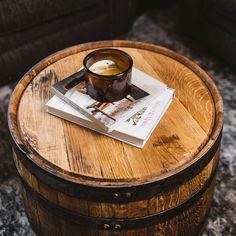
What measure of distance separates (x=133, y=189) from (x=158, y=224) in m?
0.14

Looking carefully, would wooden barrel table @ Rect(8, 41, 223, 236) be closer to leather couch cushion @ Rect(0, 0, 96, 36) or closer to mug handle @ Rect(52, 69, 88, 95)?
mug handle @ Rect(52, 69, 88, 95)

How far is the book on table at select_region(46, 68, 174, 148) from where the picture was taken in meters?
0.98

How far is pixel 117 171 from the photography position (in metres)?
0.92

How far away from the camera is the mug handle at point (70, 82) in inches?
43.0

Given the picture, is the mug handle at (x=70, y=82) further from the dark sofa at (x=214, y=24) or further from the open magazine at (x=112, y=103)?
the dark sofa at (x=214, y=24)

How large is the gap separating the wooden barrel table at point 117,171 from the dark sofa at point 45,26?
72cm

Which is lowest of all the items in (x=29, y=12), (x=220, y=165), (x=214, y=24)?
(x=220, y=165)

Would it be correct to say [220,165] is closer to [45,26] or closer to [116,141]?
[116,141]

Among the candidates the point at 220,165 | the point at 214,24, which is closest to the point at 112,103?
the point at 220,165

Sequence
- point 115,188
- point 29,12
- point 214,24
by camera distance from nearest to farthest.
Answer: point 115,188 → point 29,12 → point 214,24

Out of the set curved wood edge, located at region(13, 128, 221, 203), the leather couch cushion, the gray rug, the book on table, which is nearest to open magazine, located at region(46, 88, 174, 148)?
the book on table

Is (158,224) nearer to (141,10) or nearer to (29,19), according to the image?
(29,19)

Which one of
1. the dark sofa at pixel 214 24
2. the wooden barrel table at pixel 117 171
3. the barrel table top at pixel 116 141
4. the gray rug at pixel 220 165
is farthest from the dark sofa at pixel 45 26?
the wooden barrel table at pixel 117 171

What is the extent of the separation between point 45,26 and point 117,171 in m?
1.14
